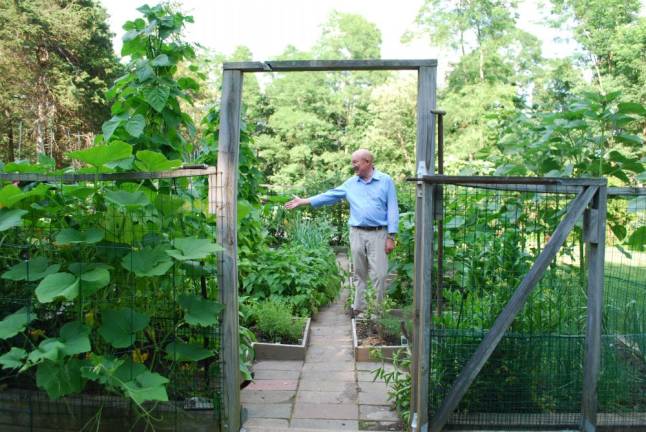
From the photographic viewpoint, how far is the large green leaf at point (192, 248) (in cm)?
275

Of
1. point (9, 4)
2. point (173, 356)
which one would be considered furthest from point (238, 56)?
point (173, 356)

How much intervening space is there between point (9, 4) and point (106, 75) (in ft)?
13.6

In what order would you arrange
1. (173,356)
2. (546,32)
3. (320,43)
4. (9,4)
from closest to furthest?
(173,356), (9,4), (546,32), (320,43)

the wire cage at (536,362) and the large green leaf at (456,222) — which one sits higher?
the large green leaf at (456,222)

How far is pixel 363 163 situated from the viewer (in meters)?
5.20

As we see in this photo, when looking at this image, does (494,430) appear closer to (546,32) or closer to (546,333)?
(546,333)

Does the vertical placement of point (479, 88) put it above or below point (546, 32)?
below

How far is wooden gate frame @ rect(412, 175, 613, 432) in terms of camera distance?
299 centimetres

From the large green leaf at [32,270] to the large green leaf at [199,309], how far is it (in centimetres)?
66

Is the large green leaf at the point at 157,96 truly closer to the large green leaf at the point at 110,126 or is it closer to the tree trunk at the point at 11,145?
the large green leaf at the point at 110,126

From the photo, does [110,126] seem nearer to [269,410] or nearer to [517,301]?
[269,410]

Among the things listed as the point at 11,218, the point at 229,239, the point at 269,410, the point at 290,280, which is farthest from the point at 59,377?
the point at 290,280

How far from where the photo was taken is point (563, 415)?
10.2ft

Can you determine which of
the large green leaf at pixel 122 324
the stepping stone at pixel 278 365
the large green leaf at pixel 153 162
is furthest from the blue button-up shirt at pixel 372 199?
the large green leaf at pixel 122 324
